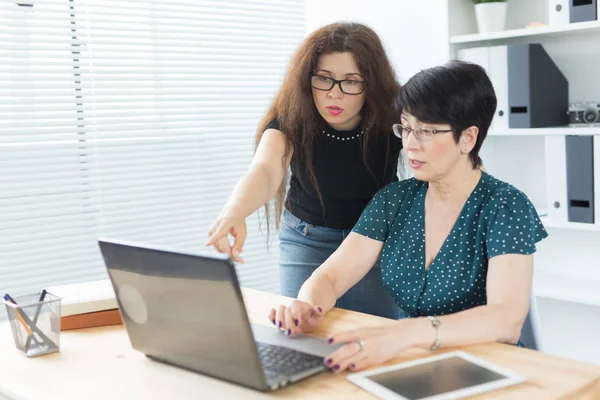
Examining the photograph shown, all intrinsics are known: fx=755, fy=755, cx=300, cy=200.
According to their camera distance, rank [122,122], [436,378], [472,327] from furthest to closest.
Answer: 1. [122,122]
2. [472,327]
3. [436,378]

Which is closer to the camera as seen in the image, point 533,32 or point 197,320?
point 197,320

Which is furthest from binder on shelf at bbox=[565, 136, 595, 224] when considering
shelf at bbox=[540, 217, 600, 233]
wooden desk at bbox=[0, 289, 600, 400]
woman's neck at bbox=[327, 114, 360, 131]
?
wooden desk at bbox=[0, 289, 600, 400]

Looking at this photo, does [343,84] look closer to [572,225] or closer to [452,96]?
[452,96]

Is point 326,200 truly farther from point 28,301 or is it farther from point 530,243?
point 28,301

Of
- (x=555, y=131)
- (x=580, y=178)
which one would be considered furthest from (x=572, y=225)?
(x=555, y=131)

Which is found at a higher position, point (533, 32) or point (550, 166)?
point (533, 32)

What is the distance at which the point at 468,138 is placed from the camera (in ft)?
5.90

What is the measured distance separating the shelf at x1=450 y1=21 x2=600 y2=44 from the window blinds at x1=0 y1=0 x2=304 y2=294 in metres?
1.16

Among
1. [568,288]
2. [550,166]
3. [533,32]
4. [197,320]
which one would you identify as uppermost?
[533,32]

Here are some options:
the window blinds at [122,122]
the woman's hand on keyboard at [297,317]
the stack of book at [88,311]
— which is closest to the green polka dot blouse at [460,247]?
the woman's hand on keyboard at [297,317]

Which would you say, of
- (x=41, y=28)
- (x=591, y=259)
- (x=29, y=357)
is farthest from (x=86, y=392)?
(x=591, y=259)

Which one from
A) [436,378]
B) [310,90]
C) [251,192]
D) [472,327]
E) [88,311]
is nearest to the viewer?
[436,378]

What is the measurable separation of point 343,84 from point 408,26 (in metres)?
1.33

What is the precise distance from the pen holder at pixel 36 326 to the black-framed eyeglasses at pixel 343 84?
3.10 ft
